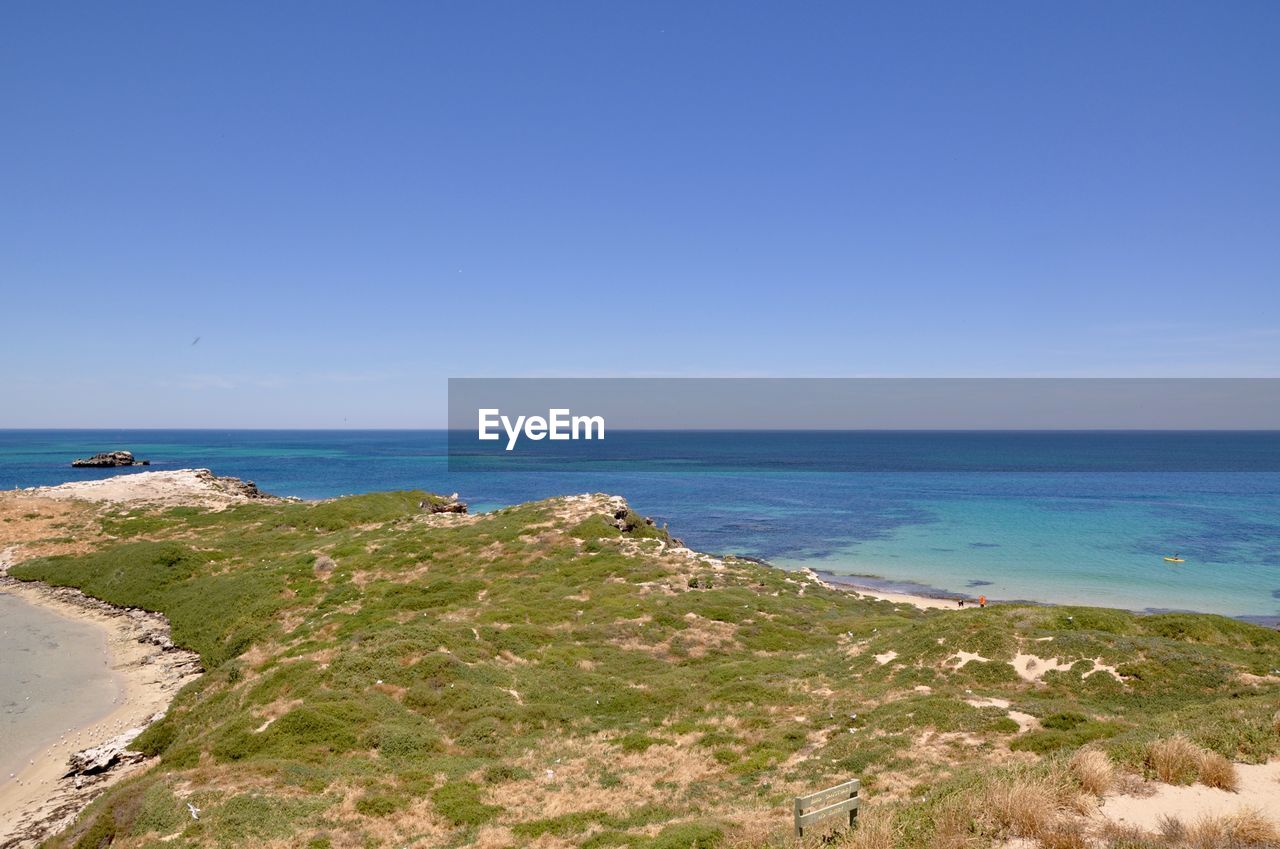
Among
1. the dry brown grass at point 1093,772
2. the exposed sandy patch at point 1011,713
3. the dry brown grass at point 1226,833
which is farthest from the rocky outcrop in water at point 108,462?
the dry brown grass at point 1226,833

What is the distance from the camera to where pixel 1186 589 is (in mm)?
57594

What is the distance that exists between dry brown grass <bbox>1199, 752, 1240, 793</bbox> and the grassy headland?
0.12 metres

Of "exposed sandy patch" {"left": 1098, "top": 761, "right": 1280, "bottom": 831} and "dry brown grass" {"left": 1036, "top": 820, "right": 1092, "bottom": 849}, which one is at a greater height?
"dry brown grass" {"left": 1036, "top": 820, "right": 1092, "bottom": 849}

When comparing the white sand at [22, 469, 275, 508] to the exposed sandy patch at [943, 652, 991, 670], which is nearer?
the exposed sandy patch at [943, 652, 991, 670]

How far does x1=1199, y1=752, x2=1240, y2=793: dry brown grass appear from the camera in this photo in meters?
11.6

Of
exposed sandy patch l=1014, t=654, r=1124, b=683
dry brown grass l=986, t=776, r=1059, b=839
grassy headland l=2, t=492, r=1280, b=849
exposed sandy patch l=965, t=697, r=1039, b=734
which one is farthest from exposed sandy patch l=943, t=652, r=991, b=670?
dry brown grass l=986, t=776, r=1059, b=839

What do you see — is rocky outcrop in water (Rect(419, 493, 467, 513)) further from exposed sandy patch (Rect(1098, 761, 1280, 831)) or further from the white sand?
exposed sandy patch (Rect(1098, 761, 1280, 831))

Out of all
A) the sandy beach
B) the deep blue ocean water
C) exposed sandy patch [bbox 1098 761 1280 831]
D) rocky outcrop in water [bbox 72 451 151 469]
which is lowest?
the deep blue ocean water

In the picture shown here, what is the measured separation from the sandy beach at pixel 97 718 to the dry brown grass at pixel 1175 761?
30.4 m

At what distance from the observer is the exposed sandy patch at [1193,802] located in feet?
35.1

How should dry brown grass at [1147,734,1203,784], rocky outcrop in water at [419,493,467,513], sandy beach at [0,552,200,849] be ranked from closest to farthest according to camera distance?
dry brown grass at [1147,734,1203,784], sandy beach at [0,552,200,849], rocky outcrop in water at [419,493,467,513]

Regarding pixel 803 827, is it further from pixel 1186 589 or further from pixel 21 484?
pixel 21 484

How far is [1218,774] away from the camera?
11.7 metres

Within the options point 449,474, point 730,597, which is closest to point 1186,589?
point 730,597
